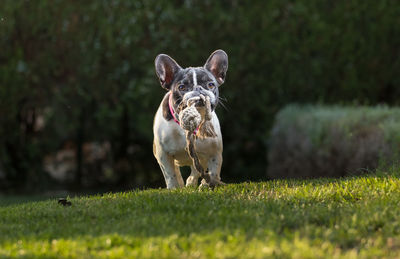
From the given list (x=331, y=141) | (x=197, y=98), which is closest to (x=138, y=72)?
(x=331, y=141)

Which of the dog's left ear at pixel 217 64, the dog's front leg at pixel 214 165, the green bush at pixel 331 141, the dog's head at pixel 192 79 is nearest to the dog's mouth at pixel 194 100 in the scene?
the dog's head at pixel 192 79

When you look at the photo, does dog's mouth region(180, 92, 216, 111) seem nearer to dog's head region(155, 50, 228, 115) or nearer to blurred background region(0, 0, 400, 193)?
dog's head region(155, 50, 228, 115)

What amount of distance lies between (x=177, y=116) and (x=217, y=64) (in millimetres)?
778

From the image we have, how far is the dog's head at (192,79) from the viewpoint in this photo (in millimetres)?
5719

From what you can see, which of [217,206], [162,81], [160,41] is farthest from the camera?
[160,41]

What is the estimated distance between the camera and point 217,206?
5.22 m

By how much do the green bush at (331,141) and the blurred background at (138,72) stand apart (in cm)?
52

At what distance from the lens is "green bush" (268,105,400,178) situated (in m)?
8.84

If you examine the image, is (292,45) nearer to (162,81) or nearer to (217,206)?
(162,81)

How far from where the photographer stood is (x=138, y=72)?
424 inches

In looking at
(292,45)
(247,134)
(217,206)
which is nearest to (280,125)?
(247,134)

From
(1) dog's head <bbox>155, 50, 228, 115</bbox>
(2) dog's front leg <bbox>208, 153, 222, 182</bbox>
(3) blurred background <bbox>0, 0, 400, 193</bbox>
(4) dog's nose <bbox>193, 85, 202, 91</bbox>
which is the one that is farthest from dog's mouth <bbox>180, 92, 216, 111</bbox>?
(3) blurred background <bbox>0, 0, 400, 193</bbox>

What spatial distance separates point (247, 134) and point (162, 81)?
208 inches

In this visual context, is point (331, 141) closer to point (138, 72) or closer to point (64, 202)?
point (138, 72)
